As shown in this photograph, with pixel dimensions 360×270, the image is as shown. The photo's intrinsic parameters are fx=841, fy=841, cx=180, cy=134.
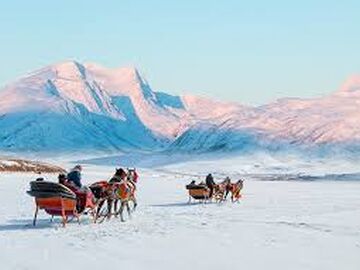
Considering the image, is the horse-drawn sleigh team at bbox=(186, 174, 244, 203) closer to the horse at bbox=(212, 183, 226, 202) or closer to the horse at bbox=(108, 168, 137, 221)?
the horse at bbox=(212, 183, 226, 202)

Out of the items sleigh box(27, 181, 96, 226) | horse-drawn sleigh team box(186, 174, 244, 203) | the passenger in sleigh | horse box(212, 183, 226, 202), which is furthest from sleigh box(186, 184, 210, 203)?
sleigh box(27, 181, 96, 226)

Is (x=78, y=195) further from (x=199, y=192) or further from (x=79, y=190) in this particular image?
(x=199, y=192)

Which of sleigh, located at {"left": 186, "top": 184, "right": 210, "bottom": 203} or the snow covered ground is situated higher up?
sleigh, located at {"left": 186, "top": 184, "right": 210, "bottom": 203}

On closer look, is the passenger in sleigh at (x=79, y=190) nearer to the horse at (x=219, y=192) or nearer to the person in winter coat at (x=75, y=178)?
the person in winter coat at (x=75, y=178)

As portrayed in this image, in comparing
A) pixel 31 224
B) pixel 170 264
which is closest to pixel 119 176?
pixel 31 224

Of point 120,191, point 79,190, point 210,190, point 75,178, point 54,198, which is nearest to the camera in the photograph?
point 54,198

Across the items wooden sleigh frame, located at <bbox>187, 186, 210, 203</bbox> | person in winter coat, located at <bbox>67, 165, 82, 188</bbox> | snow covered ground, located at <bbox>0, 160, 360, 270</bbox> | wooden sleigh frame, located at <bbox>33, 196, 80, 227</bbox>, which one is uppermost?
person in winter coat, located at <bbox>67, 165, 82, 188</bbox>

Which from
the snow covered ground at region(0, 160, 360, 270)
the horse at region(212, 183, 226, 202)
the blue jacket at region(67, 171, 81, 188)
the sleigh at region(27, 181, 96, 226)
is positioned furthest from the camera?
the horse at region(212, 183, 226, 202)

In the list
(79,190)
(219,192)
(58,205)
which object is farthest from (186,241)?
(219,192)

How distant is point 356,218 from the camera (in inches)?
920

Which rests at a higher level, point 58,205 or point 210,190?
point 210,190

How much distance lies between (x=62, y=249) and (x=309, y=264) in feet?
14.5

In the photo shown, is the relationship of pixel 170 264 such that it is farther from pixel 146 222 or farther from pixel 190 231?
pixel 146 222

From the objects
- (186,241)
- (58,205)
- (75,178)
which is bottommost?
(186,241)
